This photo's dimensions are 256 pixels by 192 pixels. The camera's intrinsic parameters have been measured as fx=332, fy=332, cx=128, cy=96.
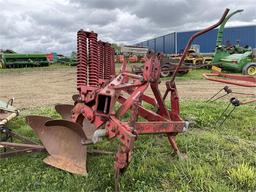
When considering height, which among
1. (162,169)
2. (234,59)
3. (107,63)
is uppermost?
(234,59)

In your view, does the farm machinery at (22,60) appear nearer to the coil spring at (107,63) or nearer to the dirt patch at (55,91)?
the dirt patch at (55,91)

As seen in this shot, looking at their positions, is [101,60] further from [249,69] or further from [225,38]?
[225,38]

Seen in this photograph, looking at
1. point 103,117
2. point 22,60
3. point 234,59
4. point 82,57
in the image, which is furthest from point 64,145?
point 22,60

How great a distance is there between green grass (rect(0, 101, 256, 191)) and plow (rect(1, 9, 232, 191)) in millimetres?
153

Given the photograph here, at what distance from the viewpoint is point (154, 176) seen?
3078mm

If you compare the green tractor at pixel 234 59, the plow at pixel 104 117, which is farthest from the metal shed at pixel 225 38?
the plow at pixel 104 117

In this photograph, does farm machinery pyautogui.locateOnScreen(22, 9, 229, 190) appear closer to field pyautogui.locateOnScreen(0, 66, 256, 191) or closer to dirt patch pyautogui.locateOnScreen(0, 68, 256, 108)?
field pyautogui.locateOnScreen(0, 66, 256, 191)

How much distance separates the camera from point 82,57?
3.58 metres

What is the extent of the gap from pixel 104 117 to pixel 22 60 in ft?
76.7

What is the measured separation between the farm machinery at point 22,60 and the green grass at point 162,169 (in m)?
21.1

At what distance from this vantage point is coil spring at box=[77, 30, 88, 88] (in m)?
3.54

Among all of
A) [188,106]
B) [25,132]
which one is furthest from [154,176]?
[188,106]

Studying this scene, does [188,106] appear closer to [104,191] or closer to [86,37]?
[86,37]

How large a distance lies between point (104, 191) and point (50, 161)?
794mm
